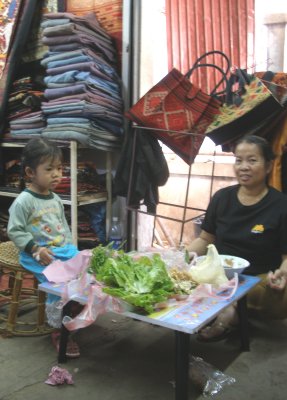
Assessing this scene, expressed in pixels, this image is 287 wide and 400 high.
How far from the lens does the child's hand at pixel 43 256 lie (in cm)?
205

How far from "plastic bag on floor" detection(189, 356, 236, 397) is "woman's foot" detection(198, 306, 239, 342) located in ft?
0.88

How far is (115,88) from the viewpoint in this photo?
3.18 metres

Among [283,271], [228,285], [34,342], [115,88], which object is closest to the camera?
[228,285]

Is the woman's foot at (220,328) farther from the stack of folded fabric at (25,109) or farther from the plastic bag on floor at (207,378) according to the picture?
the stack of folded fabric at (25,109)

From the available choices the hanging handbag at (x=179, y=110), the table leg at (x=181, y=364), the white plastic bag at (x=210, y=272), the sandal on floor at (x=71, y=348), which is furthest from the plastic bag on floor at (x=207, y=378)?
the hanging handbag at (x=179, y=110)

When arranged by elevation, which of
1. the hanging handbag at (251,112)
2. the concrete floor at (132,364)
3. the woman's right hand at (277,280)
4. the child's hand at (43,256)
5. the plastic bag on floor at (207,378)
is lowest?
the concrete floor at (132,364)

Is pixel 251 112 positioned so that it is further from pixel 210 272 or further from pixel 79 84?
pixel 79 84

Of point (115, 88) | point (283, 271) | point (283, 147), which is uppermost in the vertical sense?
point (115, 88)

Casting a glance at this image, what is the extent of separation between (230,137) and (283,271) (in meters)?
0.84

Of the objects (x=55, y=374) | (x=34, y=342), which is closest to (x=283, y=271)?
(x=55, y=374)

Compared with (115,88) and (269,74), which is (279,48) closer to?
(269,74)

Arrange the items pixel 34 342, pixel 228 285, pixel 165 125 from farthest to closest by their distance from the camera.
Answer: pixel 165 125 < pixel 34 342 < pixel 228 285

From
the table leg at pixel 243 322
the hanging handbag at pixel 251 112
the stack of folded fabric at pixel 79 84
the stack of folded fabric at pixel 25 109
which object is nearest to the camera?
the table leg at pixel 243 322

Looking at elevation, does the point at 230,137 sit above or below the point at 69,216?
above
